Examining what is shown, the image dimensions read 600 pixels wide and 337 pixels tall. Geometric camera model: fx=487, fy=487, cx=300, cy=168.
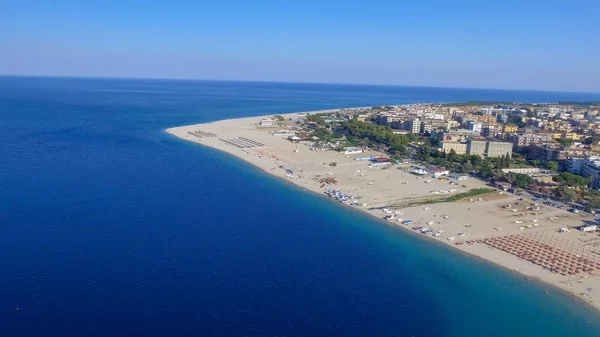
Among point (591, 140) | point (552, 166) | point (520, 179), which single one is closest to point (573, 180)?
point (520, 179)

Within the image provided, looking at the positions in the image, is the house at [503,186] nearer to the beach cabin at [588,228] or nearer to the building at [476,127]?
the beach cabin at [588,228]

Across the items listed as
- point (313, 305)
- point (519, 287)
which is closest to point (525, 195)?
point (519, 287)

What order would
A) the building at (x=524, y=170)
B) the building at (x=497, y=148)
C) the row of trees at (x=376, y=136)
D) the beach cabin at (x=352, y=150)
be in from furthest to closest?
the row of trees at (x=376, y=136)
the beach cabin at (x=352, y=150)
the building at (x=497, y=148)
the building at (x=524, y=170)

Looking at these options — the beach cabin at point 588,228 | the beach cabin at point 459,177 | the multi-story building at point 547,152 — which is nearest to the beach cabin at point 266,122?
the multi-story building at point 547,152

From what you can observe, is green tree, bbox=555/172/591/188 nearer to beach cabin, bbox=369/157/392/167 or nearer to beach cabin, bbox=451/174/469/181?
beach cabin, bbox=451/174/469/181

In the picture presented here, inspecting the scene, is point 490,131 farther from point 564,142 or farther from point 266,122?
point 266,122

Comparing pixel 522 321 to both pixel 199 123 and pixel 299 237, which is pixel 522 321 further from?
pixel 199 123

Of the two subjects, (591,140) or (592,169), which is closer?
(592,169)

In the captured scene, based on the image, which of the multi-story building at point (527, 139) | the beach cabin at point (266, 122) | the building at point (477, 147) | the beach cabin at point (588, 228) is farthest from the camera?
the beach cabin at point (266, 122)
